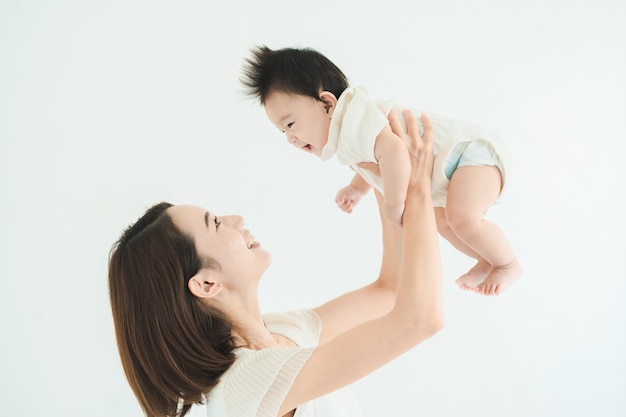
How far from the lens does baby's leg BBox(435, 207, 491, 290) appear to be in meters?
1.40

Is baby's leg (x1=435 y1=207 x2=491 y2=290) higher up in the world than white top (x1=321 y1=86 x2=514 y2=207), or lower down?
lower down

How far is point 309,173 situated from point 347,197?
2.04 ft

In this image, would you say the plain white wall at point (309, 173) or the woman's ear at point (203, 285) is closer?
the woman's ear at point (203, 285)

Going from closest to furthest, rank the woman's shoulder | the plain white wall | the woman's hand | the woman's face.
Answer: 1. the woman's hand
2. the woman's face
3. the woman's shoulder
4. the plain white wall

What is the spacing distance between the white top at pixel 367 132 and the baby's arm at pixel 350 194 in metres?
0.23

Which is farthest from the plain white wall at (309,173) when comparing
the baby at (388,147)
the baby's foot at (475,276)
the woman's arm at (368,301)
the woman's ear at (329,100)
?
the baby's foot at (475,276)

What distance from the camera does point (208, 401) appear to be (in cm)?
136

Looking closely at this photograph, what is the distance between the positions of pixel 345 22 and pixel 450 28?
397 millimetres

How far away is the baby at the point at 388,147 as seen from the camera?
1.25 metres

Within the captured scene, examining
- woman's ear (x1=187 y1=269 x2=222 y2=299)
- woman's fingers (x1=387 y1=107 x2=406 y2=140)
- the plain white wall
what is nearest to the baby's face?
woman's fingers (x1=387 y1=107 x2=406 y2=140)

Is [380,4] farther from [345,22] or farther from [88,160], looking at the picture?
[88,160]

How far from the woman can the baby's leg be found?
17 cm

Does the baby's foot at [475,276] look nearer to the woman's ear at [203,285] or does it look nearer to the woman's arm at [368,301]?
the woman's arm at [368,301]

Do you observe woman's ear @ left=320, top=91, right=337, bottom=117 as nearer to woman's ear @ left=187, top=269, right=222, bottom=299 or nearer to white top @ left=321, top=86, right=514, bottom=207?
white top @ left=321, top=86, right=514, bottom=207
